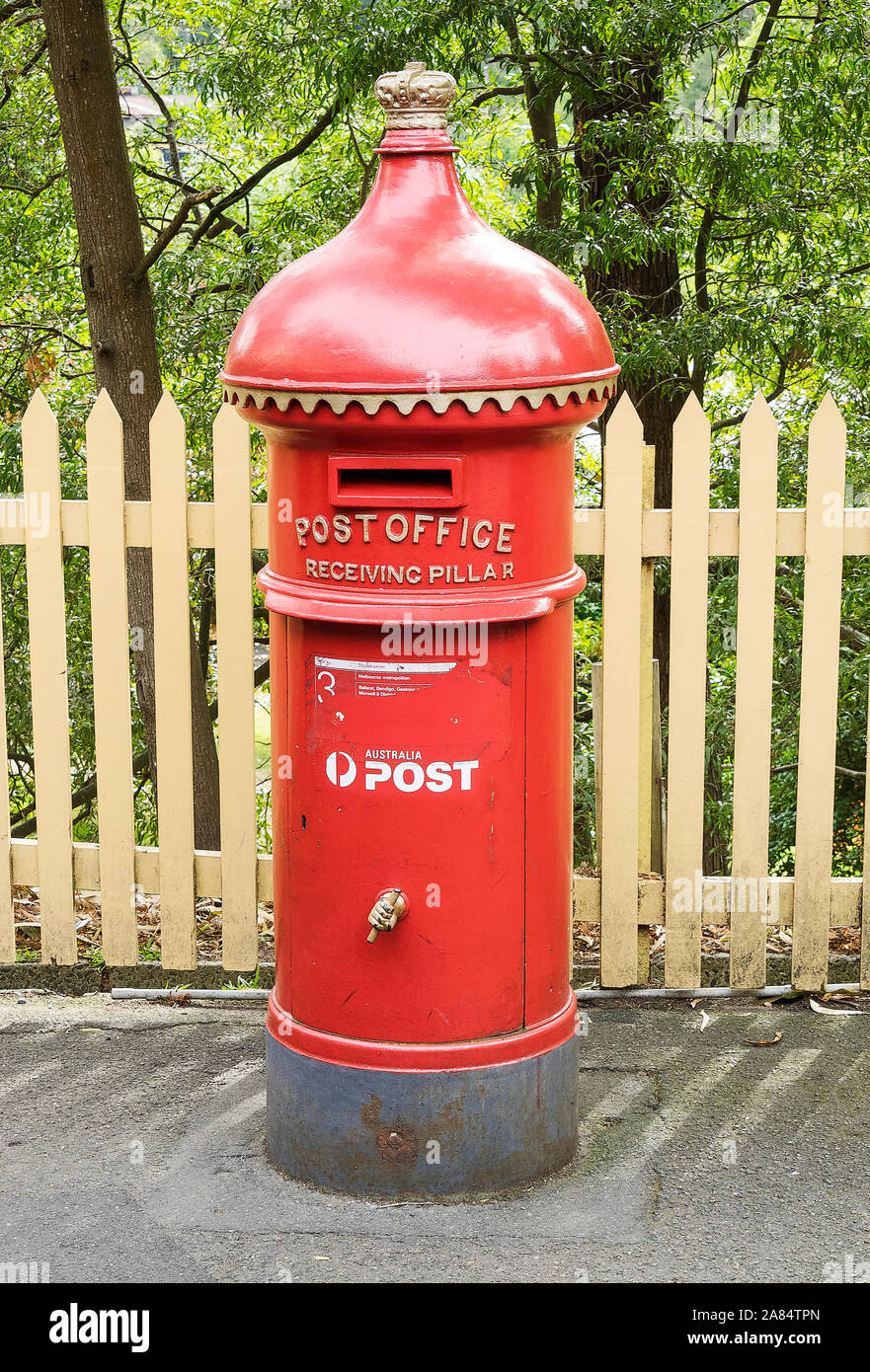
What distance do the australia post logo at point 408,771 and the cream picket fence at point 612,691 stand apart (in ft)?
3.66

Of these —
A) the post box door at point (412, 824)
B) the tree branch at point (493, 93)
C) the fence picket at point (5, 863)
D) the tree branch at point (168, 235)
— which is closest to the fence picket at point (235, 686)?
the fence picket at point (5, 863)

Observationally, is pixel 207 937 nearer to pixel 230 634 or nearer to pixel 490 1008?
pixel 230 634

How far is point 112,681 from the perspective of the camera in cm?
441

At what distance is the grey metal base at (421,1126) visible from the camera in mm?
3314

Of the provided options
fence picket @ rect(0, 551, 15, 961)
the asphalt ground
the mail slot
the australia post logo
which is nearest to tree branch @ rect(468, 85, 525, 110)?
fence picket @ rect(0, 551, 15, 961)

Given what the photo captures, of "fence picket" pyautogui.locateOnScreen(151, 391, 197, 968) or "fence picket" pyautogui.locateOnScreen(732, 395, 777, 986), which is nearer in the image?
"fence picket" pyautogui.locateOnScreen(732, 395, 777, 986)

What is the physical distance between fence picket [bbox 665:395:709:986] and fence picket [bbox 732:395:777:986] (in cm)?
11

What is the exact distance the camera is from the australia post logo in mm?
3195

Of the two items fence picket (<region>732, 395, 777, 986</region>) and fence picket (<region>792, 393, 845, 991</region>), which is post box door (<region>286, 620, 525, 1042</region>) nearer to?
fence picket (<region>732, 395, 777, 986</region>)

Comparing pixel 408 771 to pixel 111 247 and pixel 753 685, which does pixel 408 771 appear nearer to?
pixel 753 685

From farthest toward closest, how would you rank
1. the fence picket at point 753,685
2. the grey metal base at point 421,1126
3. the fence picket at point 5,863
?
1. the fence picket at point 5,863
2. the fence picket at point 753,685
3. the grey metal base at point 421,1126

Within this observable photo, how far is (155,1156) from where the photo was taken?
141 inches

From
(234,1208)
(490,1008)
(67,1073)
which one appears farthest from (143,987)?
(490,1008)

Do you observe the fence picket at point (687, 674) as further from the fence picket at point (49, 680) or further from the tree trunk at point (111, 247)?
the tree trunk at point (111, 247)
